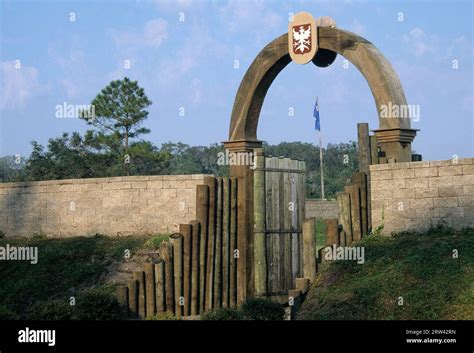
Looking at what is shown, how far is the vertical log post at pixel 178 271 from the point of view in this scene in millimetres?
18078

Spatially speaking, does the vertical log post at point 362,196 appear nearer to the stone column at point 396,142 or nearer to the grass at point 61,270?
the stone column at point 396,142

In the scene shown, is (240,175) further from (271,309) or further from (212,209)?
(271,309)

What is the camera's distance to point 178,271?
59.6 feet

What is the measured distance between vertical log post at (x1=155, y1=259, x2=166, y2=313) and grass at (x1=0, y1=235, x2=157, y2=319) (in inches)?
69.3

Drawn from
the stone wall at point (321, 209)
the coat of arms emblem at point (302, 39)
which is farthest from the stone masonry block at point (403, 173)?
the stone wall at point (321, 209)

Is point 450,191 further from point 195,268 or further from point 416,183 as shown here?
point 195,268

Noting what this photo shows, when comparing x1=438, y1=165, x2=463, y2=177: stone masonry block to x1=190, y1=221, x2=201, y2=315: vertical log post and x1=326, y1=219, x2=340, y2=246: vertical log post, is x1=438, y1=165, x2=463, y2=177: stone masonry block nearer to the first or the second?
x1=326, y1=219, x2=340, y2=246: vertical log post

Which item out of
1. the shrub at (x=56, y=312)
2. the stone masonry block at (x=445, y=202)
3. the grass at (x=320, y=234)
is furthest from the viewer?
the grass at (x=320, y=234)

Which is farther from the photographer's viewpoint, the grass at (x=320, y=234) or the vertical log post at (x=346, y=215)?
the grass at (x=320, y=234)

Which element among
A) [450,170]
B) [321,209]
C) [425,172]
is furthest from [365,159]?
[321,209]

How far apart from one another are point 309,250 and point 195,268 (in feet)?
7.58

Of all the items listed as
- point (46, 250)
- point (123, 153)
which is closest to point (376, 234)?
point (46, 250)

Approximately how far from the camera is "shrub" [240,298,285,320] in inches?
643

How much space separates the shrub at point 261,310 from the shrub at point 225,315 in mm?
112
